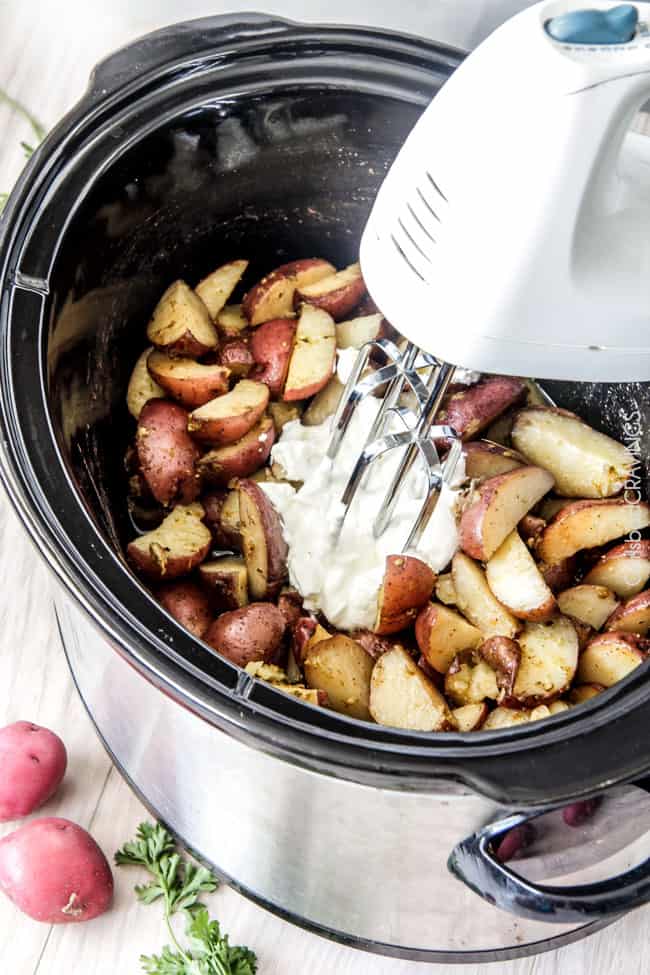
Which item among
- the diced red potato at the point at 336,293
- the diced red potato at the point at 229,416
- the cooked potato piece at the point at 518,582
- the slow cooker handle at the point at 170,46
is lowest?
the cooked potato piece at the point at 518,582

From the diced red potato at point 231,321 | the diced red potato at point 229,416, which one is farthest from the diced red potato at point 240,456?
the diced red potato at point 231,321

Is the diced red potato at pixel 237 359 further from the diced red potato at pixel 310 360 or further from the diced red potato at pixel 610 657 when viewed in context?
the diced red potato at pixel 610 657

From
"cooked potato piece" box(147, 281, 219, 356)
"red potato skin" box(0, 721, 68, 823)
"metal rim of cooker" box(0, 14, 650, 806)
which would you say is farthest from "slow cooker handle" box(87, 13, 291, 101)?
"red potato skin" box(0, 721, 68, 823)

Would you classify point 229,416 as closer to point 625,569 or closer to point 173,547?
point 173,547

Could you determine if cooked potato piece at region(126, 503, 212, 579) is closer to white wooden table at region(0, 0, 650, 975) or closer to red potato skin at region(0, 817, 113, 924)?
white wooden table at region(0, 0, 650, 975)

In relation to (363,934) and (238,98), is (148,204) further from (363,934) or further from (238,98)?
(363,934)

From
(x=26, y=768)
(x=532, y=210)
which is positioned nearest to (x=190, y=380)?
(x=26, y=768)
